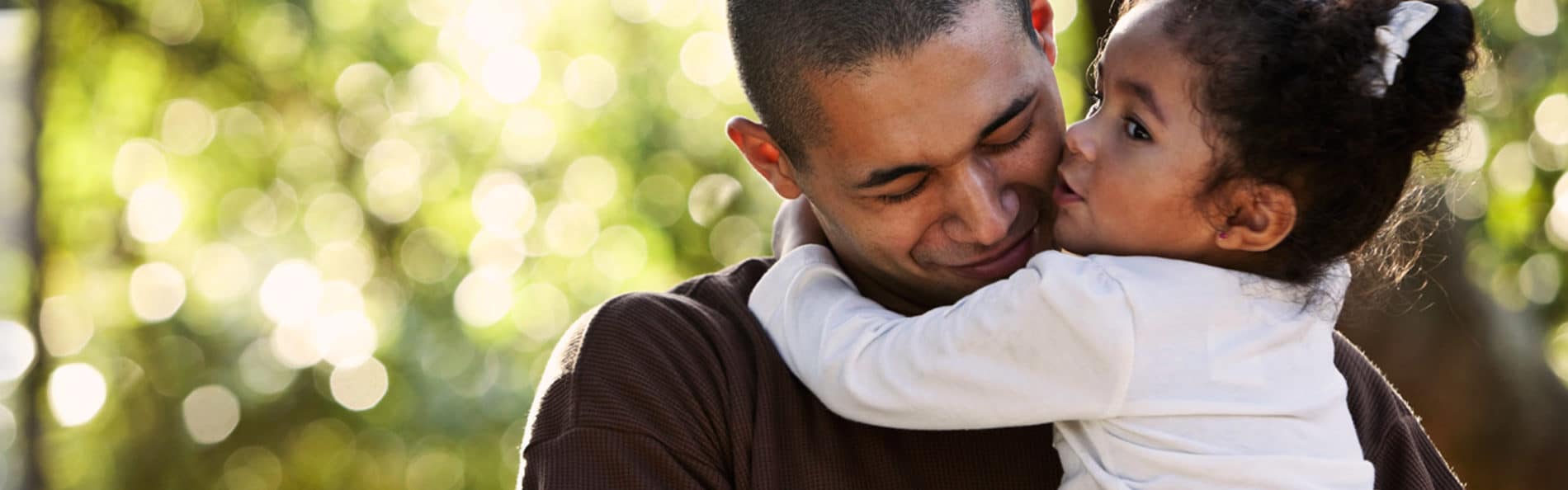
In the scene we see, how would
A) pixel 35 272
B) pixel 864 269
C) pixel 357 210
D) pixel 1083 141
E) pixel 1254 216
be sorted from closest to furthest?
pixel 1254 216
pixel 1083 141
pixel 864 269
pixel 35 272
pixel 357 210

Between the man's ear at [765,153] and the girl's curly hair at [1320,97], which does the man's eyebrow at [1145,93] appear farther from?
the man's ear at [765,153]

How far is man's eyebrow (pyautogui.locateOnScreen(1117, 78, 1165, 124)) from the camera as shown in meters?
2.07

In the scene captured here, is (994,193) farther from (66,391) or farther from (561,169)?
(561,169)

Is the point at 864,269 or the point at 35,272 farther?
the point at 35,272

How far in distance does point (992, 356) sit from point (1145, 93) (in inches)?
15.9

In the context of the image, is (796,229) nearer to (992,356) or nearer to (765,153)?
(765,153)

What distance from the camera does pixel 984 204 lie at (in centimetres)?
234

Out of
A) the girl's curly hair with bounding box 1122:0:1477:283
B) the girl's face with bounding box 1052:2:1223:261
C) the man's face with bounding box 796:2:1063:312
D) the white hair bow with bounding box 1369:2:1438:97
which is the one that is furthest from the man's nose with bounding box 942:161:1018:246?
the white hair bow with bounding box 1369:2:1438:97

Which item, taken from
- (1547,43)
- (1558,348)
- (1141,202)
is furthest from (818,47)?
(1558,348)

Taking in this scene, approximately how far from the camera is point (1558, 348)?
7.83m

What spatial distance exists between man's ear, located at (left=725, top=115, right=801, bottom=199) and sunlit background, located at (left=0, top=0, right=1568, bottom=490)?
4153mm

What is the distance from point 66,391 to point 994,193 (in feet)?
20.7

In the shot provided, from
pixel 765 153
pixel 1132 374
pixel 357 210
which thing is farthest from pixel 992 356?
pixel 357 210

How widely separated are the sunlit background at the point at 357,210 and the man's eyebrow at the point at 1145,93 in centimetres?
441
